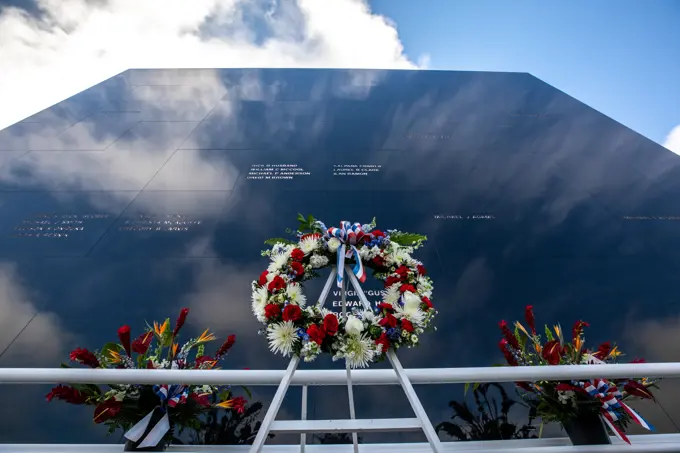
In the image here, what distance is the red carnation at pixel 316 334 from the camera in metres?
1.41

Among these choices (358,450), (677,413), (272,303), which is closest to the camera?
(272,303)

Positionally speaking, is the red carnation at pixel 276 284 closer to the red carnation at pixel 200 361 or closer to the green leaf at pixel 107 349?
the red carnation at pixel 200 361

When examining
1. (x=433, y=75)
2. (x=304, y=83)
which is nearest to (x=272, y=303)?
(x=304, y=83)

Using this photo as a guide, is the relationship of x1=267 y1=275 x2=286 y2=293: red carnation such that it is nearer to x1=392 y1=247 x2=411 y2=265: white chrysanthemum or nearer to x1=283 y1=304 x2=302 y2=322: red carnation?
x1=283 y1=304 x2=302 y2=322: red carnation

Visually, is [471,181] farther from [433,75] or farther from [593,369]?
[433,75]

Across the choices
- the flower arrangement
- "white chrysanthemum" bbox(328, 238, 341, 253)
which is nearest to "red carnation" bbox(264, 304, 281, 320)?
the flower arrangement

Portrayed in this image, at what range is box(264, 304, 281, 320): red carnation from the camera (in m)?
1.47

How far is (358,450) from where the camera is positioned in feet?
6.02

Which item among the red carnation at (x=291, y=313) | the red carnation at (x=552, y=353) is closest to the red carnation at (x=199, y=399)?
the red carnation at (x=291, y=313)

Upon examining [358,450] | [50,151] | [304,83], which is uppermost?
[304,83]

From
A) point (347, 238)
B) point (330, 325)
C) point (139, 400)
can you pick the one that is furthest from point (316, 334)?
point (139, 400)

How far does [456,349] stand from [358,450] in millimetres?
1154

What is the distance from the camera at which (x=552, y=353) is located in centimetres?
186

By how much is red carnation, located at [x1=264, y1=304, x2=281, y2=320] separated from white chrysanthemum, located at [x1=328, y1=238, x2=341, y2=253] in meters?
0.37
